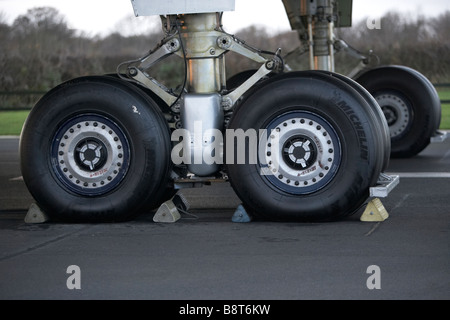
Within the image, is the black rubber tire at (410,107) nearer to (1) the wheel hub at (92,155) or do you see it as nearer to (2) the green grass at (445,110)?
(2) the green grass at (445,110)

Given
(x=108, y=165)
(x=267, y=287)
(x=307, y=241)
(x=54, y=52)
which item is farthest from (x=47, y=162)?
(x=54, y=52)

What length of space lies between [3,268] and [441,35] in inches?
750

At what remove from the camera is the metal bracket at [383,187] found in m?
6.80

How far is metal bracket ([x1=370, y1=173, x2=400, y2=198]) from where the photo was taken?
6801 mm

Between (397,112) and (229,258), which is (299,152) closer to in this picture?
(229,258)

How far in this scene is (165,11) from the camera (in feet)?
24.4

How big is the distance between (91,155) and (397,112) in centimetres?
589

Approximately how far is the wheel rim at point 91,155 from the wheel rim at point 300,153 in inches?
42.8

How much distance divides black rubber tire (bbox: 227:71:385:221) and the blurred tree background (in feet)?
51.8

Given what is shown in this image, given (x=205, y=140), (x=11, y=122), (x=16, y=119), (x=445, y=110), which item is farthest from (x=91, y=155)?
(x=16, y=119)

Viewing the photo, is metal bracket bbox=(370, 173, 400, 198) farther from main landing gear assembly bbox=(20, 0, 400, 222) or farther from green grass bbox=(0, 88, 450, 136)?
green grass bbox=(0, 88, 450, 136)

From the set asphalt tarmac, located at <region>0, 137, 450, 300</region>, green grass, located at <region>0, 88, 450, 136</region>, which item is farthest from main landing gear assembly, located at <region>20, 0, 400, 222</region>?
green grass, located at <region>0, 88, 450, 136</region>

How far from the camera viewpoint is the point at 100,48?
76.2 feet
